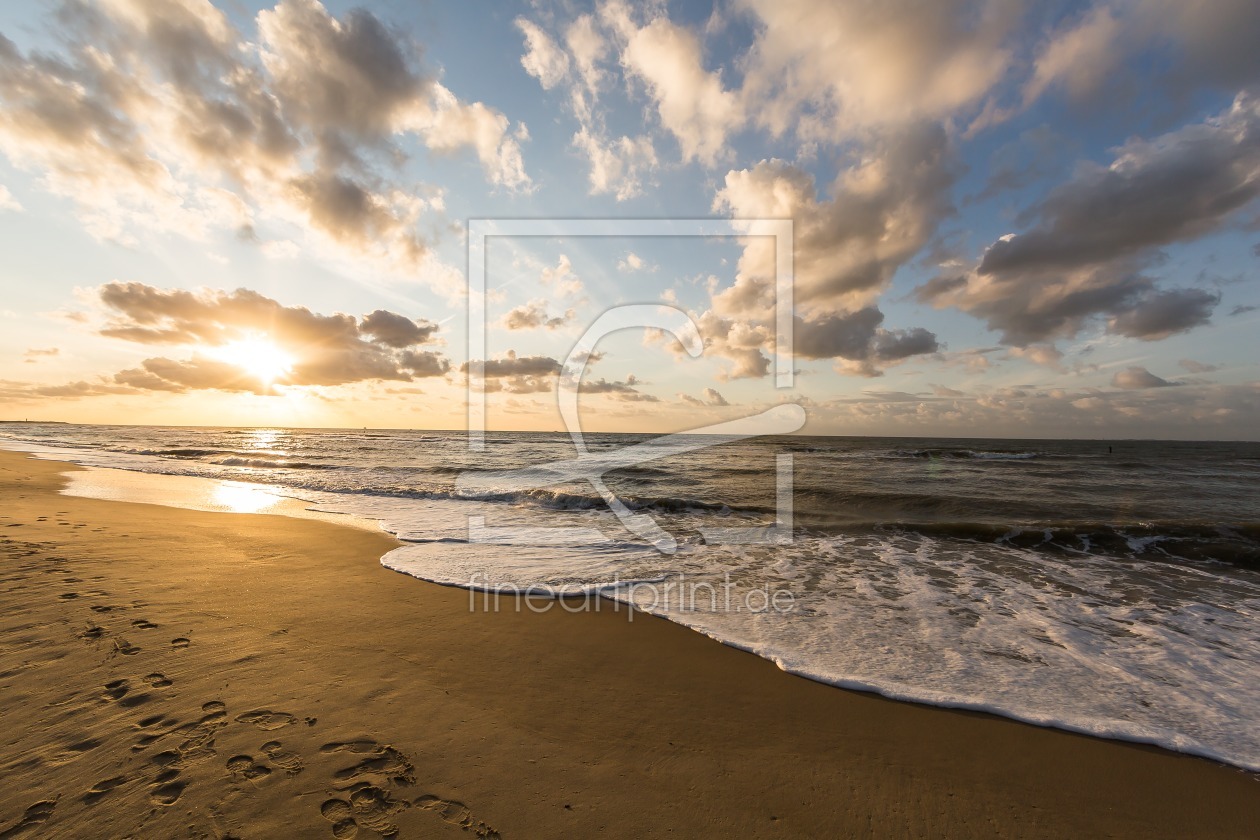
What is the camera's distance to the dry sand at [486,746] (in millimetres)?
2826

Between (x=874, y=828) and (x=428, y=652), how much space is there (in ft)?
13.7

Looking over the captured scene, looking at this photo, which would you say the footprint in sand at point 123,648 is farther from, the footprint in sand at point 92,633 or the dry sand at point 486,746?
the footprint in sand at point 92,633

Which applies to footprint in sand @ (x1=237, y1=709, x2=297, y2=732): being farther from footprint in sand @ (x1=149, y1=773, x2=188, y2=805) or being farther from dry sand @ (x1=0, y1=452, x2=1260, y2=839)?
footprint in sand @ (x1=149, y1=773, x2=188, y2=805)

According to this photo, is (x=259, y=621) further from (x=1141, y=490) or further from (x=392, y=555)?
(x=1141, y=490)

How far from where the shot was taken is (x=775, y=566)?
9.05 m

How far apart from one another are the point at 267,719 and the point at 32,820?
1.12 metres

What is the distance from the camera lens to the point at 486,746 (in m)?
3.46

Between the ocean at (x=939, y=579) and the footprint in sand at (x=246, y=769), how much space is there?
345 centimetres

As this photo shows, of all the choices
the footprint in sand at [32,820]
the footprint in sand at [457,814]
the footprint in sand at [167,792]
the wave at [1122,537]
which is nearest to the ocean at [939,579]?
the wave at [1122,537]

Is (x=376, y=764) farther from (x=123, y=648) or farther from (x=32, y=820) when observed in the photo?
(x=123, y=648)

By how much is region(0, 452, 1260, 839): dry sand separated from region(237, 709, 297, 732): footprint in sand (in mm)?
18

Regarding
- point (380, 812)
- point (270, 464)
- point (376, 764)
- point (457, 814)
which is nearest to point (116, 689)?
point (376, 764)

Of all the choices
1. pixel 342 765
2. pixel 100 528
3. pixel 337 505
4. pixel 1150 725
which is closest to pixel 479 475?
pixel 337 505

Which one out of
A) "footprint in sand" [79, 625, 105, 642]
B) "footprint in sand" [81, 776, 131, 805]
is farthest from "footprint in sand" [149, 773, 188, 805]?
"footprint in sand" [79, 625, 105, 642]
